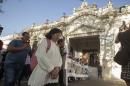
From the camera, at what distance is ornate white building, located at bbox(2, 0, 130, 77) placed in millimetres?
21984

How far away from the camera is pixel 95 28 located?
2339 centimetres

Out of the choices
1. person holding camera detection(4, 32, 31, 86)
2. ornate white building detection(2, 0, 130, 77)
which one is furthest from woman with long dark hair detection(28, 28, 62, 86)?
ornate white building detection(2, 0, 130, 77)

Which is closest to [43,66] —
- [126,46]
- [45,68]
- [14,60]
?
[45,68]

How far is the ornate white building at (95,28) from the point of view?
22.0m

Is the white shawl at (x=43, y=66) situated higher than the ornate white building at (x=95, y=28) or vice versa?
the ornate white building at (x=95, y=28)

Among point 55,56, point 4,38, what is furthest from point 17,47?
point 4,38

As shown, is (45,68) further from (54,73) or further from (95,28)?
(95,28)

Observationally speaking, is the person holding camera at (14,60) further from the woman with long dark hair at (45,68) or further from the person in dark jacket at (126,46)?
the person in dark jacket at (126,46)

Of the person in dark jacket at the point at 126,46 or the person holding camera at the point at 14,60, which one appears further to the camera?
the person holding camera at the point at 14,60

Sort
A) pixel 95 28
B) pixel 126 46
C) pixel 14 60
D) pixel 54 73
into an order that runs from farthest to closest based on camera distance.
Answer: pixel 95 28, pixel 14 60, pixel 126 46, pixel 54 73

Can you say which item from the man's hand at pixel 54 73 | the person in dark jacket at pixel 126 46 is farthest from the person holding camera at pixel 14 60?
the person in dark jacket at pixel 126 46

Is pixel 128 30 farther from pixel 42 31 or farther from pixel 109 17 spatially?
pixel 42 31

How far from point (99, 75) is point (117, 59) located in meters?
17.6

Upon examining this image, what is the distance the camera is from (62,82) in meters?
6.05
